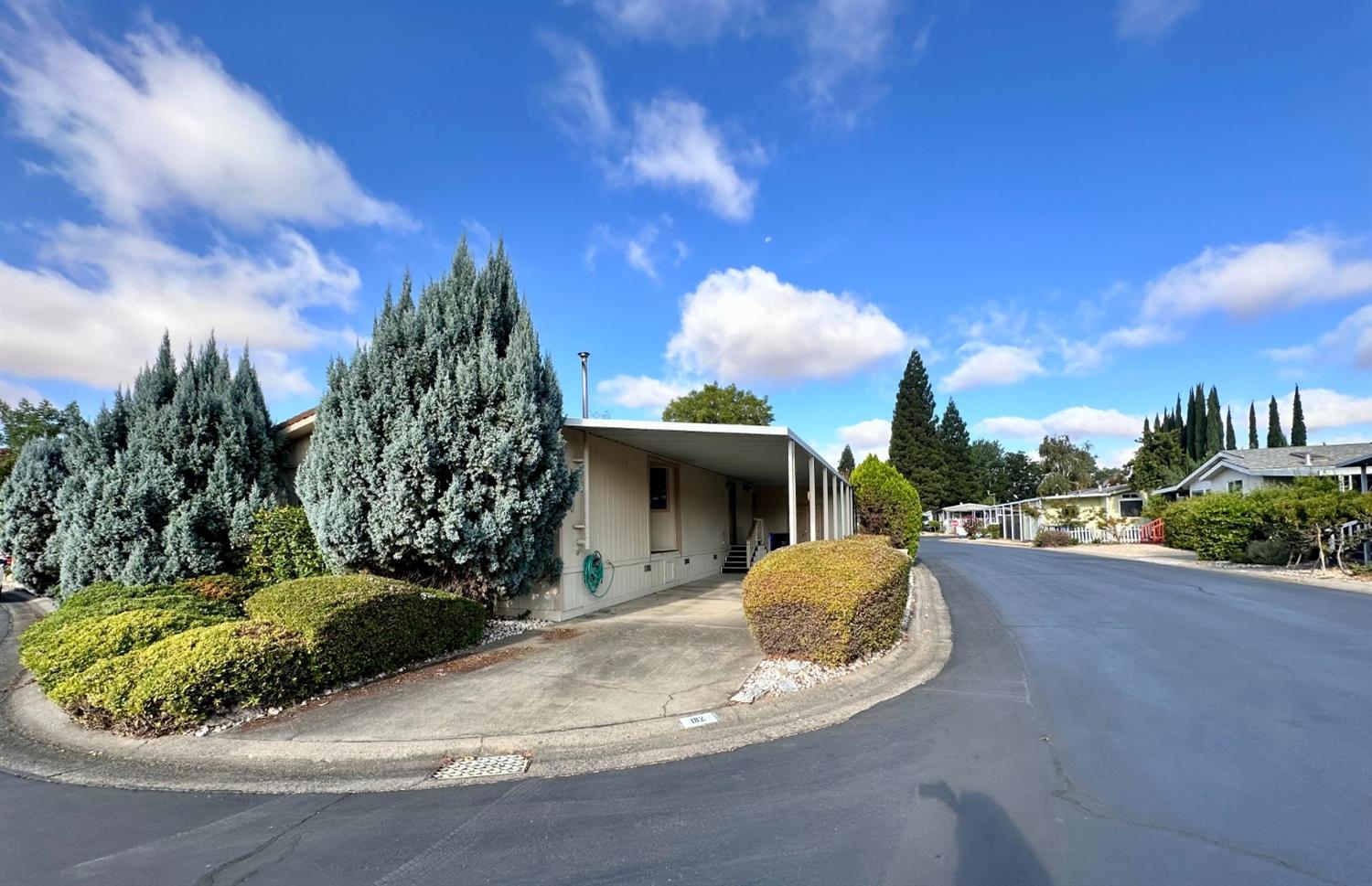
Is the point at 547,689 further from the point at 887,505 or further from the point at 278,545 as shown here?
the point at 887,505

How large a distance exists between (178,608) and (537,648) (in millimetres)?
3715

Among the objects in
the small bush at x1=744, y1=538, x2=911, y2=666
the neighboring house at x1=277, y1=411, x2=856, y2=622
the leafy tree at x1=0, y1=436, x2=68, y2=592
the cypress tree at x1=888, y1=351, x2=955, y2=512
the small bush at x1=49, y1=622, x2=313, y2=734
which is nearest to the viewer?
the small bush at x1=49, y1=622, x2=313, y2=734

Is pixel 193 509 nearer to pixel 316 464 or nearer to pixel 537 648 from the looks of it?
pixel 316 464

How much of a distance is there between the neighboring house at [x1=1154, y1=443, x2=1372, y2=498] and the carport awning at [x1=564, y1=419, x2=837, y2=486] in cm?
1933

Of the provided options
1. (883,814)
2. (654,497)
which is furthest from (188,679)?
(654,497)

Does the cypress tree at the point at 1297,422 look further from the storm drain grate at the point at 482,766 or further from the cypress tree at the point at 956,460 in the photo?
the storm drain grate at the point at 482,766

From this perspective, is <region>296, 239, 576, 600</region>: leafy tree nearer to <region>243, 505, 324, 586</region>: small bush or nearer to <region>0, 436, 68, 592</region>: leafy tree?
<region>243, 505, 324, 586</region>: small bush

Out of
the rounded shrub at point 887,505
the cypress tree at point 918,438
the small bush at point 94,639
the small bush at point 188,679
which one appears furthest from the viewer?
the cypress tree at point 918,438

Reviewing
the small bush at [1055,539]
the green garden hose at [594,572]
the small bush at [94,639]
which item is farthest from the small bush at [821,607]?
the small bush at [1055,539]

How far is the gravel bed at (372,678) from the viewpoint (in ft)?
16.0

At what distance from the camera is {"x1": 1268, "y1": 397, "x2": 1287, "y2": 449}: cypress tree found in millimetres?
45094

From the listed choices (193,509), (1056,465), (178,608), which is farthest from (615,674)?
(1056,465)

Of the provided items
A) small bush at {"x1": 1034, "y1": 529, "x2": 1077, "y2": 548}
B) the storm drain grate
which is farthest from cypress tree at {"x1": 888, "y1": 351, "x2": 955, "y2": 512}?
the storm drain grate

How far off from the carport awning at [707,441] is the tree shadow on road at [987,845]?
5.20 meters
